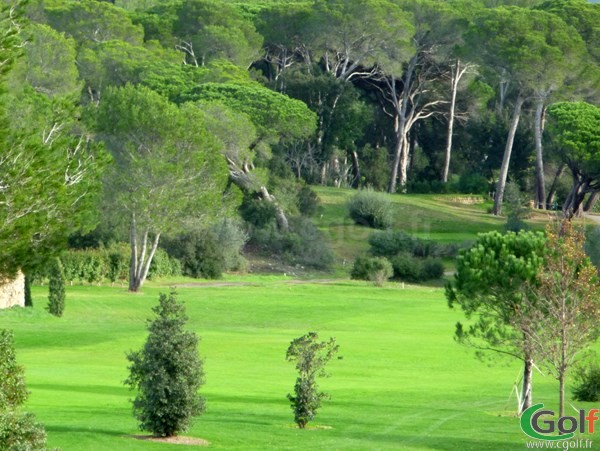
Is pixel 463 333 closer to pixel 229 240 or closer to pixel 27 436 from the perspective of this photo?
pixel 27 436

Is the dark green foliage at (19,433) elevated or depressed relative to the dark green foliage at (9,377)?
depressed

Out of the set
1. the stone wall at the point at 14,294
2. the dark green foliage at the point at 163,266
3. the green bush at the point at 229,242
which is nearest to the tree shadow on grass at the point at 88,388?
the stone wall at the point at 14,294

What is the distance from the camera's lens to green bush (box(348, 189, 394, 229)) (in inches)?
3497

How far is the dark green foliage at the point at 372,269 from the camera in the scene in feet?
→ 240

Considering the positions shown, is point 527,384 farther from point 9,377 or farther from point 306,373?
point 9,377

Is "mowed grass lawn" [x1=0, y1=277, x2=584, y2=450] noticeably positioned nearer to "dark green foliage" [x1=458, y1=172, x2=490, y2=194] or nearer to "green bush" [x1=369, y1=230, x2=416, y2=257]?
"green bush" [x1=369, y1=230, x2=416, y2=257]

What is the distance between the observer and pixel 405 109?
10669cm

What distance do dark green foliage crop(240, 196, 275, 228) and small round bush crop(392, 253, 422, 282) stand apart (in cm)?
1103

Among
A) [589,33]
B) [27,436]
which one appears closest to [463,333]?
[27,436]

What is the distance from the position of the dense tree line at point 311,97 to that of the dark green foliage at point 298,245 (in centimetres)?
195

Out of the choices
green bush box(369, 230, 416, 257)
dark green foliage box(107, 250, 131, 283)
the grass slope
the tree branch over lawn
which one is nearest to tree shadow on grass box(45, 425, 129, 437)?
the tree branch over lawn

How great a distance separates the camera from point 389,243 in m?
80.1

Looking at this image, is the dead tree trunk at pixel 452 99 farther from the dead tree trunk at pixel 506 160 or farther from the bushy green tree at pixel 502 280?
the bushy green tree at pixel 502 280

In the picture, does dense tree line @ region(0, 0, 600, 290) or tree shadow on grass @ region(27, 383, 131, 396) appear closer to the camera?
tree shadow on grass @ region(27, 383, 131, 396)
